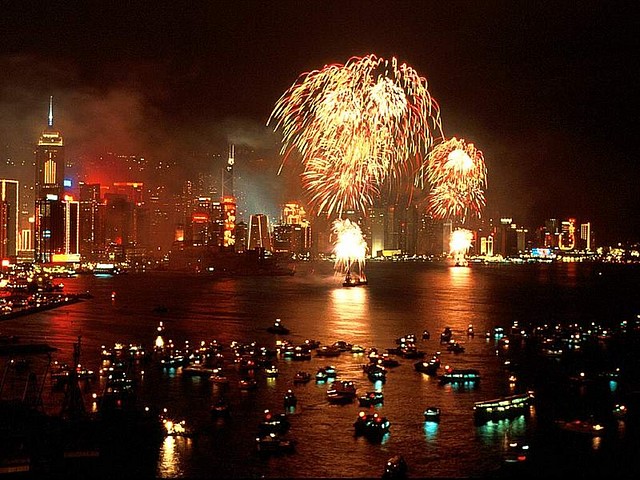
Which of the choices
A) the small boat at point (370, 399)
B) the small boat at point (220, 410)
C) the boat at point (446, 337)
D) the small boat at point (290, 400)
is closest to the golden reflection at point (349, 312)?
the boat at point (446, 337)

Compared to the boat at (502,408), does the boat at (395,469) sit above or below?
below

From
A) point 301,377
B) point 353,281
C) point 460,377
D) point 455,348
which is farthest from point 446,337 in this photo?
point 353,281

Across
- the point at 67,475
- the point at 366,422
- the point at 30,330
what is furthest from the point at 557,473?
the point at 30,330

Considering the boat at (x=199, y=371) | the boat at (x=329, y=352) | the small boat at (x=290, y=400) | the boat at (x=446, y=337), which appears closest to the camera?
the small boat at (x=290, y=400)

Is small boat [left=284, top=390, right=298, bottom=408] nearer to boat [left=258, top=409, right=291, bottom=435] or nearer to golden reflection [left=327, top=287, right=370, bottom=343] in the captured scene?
boat [left=258, top=409, right=291, bottom=435]

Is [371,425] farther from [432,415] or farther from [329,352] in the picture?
[329,352]

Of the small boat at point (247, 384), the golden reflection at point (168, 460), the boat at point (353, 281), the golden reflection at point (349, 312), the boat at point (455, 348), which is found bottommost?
the golden reflection at point (168, 460)

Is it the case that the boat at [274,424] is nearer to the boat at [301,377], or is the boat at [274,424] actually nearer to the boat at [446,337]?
the boat at [301,377]

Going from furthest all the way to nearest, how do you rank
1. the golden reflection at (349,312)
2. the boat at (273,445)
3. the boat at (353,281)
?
the boat at (353,281)
the golden reflection at (349,312)
the boat at (273,445)
